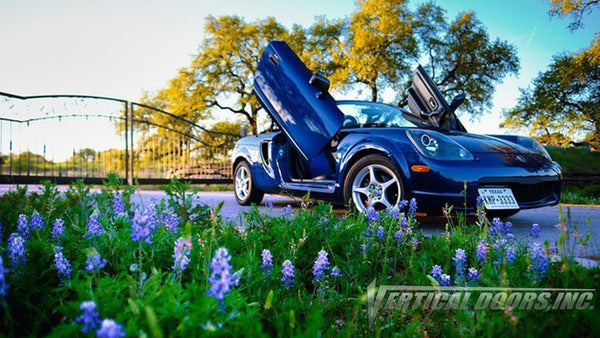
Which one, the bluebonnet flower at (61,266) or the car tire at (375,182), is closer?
the bluebonnet flower at (61,266)

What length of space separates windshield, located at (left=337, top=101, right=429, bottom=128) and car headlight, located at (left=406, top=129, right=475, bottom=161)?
81 cm

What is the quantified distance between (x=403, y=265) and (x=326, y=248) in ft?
1.44

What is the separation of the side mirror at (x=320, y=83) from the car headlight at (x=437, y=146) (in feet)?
3.80

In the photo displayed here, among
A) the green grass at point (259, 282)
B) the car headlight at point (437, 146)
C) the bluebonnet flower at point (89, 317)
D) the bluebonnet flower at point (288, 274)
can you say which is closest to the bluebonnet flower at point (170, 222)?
the green grass at point (259, 282)

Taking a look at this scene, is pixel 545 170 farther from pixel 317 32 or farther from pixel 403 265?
pixel 317 32

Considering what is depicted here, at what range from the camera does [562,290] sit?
1704 mm

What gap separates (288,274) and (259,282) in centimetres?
17

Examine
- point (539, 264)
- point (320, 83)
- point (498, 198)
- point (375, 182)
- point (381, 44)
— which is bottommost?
point (539, 264)

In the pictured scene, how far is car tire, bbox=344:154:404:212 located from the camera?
4477mm

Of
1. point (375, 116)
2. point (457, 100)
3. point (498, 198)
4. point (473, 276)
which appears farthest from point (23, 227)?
point (457, 100)

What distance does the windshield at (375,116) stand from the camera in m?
5.41

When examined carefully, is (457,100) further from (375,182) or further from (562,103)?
(562,103)

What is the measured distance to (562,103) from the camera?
81.8ft

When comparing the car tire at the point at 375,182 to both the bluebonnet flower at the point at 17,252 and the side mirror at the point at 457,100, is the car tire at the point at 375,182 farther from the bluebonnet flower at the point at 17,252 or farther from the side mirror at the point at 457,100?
the bluebonnet flower at the point at 17,252
